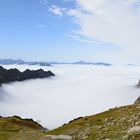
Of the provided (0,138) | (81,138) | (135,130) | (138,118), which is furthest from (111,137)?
(0,138)

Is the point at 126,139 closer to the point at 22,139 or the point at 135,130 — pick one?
the point at 135,130

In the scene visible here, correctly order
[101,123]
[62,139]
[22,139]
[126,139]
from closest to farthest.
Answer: [126,139], [62,139], [22,139], [101,123]

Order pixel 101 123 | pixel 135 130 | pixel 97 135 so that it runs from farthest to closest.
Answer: pixel 101 123 < pixel 97 135 < pixel 135 130

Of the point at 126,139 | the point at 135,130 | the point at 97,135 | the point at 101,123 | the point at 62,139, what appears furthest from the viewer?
the point at 101,123

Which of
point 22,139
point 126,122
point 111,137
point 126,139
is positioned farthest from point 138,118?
point 22,139

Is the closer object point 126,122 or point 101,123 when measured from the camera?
point 126,122

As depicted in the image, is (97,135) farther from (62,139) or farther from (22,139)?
(22,139)

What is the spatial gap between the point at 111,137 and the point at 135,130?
2902mm

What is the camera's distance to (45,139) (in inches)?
2003

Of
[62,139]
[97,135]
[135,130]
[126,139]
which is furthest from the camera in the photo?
[62,139]

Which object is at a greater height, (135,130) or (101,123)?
(101,123)

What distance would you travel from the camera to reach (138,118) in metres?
49.7

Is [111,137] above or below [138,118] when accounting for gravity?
below

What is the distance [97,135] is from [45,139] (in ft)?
31.6
